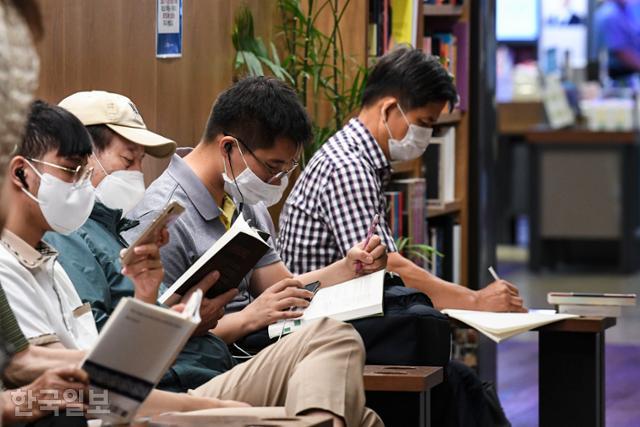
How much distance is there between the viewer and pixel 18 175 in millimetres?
2395

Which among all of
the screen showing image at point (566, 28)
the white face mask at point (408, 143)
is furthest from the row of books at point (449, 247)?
the screen showing image at point (566, 28)

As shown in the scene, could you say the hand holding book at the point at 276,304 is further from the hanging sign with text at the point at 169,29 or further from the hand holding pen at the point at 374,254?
the hanging sign with text at the point at 169,29

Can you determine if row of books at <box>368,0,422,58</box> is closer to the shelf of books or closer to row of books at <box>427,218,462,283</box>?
the shelf of books

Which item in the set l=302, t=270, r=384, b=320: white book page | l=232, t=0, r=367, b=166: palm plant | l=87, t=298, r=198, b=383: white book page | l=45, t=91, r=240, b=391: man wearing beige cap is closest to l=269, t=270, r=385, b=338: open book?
l=302, t=270, r=384, b=320: white book page

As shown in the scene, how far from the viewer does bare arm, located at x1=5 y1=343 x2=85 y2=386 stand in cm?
217

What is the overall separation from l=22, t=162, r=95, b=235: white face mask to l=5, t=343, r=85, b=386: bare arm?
10.5 inches

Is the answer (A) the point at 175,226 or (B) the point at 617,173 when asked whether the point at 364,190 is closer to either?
(A) the point at 175,226

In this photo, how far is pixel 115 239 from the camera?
2844 millimetres

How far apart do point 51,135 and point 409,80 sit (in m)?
1.75

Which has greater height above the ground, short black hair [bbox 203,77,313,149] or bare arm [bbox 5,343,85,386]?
short black hair [bbox 203,77,313,149]

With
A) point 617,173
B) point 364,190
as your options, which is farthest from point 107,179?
point 617,173

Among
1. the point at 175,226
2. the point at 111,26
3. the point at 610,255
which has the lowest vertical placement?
the point at 610,255

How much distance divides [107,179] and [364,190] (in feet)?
3.07

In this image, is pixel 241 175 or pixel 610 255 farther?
pixel 610 255
